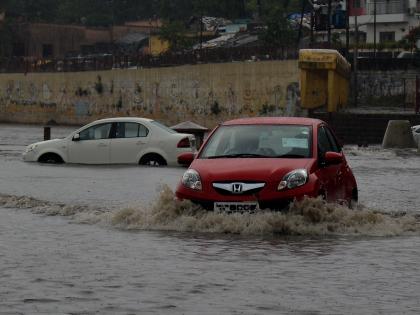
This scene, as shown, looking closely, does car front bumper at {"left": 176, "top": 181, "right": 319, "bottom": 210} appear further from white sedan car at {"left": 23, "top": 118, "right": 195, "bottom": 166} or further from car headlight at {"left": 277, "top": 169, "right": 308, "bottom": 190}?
white sedan car at {"left": 23, "top": 118, "right": 195, "bottom": 166}

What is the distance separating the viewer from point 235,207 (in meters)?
13.8

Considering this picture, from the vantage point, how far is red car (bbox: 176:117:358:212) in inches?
540

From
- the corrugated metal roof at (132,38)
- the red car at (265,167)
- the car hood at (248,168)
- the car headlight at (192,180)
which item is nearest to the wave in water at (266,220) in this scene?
the red car at (265,167)

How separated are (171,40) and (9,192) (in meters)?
89.6

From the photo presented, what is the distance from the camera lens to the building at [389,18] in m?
97.6

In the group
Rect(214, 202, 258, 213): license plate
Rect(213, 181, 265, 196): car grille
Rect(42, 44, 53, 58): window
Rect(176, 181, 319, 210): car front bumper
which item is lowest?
Rect(214, 202, 258, 213): license plate

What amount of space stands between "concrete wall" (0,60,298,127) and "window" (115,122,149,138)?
118 feet

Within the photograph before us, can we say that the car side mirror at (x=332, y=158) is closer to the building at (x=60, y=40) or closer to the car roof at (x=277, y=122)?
the car roof at (x=277, y=122)

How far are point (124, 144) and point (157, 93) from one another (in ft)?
155

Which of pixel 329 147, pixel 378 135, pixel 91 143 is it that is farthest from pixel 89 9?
pixel 329 147

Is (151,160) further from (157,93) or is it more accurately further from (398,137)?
(157,93)

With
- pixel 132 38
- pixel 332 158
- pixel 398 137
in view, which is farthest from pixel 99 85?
pixel 332 158

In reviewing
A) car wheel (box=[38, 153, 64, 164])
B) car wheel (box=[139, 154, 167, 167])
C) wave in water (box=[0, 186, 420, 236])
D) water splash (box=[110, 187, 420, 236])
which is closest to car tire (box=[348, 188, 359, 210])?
wave in water (box=[0, 186, 420, 236])

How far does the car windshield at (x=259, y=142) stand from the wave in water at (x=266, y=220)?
79cm
